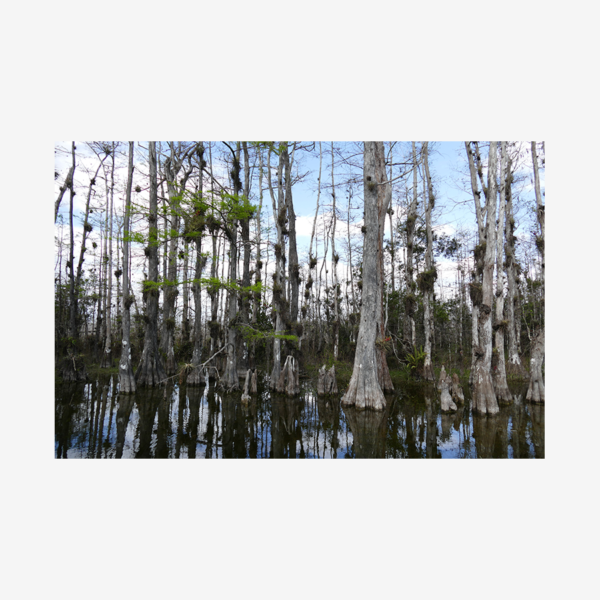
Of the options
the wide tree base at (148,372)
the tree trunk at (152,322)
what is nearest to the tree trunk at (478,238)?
the tree trunk at (152,322)

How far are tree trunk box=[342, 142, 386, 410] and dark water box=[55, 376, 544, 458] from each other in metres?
A: 0.48

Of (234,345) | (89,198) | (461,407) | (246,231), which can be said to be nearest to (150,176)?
(246,231)

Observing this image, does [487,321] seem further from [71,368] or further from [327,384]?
[71,368]

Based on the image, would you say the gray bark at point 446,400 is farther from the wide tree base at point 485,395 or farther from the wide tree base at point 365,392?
the wide tree base at point 365,392

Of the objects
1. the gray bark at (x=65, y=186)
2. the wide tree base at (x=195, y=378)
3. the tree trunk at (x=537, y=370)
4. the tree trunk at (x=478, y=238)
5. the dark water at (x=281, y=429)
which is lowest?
the dark water at (x=281, y=429)

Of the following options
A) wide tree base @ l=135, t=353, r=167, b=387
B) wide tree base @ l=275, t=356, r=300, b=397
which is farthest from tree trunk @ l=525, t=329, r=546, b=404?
wide tree base @ l=135, t=353, r=167, b=387

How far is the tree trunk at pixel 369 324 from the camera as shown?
9062 millimetres

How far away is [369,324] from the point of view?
30.9 ft

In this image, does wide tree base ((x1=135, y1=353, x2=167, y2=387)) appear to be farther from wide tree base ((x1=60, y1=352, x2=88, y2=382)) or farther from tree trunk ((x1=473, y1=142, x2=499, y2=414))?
tree trunk ((x1=473, y1=142, x2=499, y2=414))

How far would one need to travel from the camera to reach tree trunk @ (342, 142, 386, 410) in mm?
9062

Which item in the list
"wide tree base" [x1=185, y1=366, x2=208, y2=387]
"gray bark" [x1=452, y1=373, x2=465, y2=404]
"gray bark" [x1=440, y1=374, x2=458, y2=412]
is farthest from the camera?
"wide tree base" [x1=185, y1=366, x2=208, y2=387]

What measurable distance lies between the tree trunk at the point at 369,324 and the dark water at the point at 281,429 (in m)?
0.48

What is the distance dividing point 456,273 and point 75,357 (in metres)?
22.7

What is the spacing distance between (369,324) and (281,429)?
373 cm
